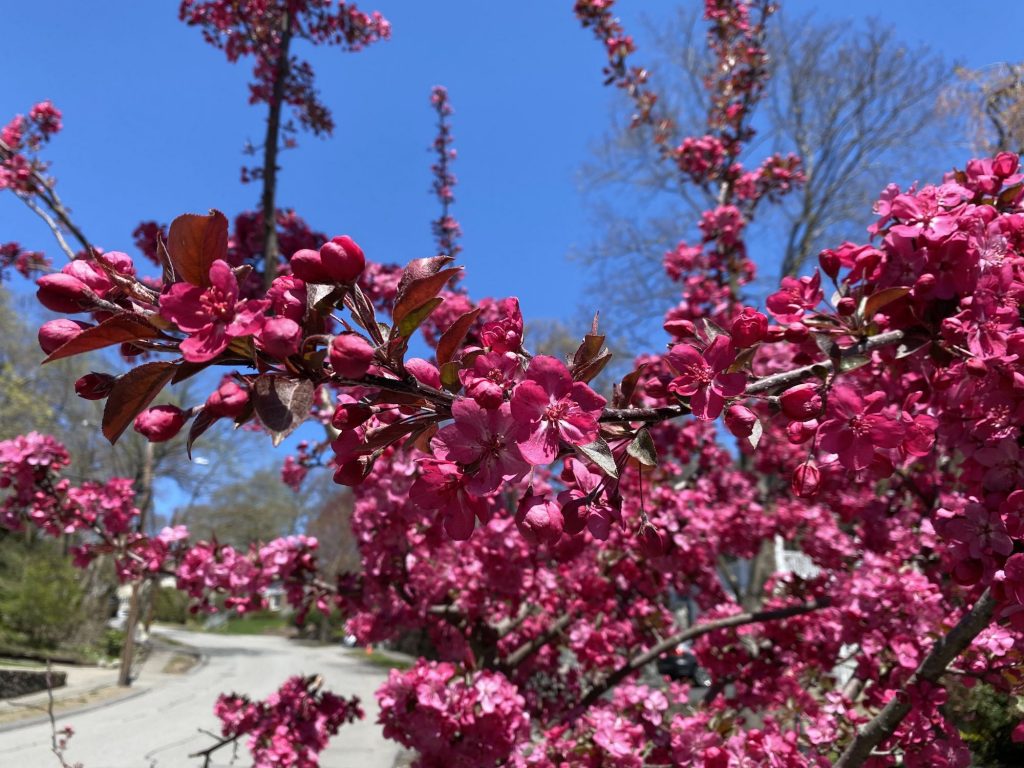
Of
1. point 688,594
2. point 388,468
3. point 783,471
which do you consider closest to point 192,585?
point 388,468

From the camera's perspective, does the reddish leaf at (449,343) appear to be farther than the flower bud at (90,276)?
Yes

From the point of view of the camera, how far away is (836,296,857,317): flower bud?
126 centimetres

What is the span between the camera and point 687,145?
20.6 ft

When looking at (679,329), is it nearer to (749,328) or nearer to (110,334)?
(749,328)

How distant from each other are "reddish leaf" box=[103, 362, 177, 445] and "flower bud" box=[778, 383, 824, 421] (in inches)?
36.7

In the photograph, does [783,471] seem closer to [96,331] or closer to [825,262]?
[825,262]

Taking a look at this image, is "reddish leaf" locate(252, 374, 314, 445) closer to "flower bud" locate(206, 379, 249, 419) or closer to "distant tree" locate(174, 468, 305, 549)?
"flower bud" locate(206, 379, 249, 419)

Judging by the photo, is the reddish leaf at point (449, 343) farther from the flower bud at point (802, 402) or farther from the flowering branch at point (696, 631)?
the flowering branch at point (696, 631)

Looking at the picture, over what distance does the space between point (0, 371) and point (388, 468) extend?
68.1 feet

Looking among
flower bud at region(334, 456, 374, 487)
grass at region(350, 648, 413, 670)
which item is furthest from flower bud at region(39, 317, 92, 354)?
grass at region(350, 648, 413, 670)

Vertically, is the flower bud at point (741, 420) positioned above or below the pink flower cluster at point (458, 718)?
above

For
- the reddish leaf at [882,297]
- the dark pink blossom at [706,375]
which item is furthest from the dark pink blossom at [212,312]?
the reddish leaf at [882,297]

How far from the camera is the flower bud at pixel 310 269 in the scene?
87 centimetres

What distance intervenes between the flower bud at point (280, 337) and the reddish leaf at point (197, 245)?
0.45 ft
